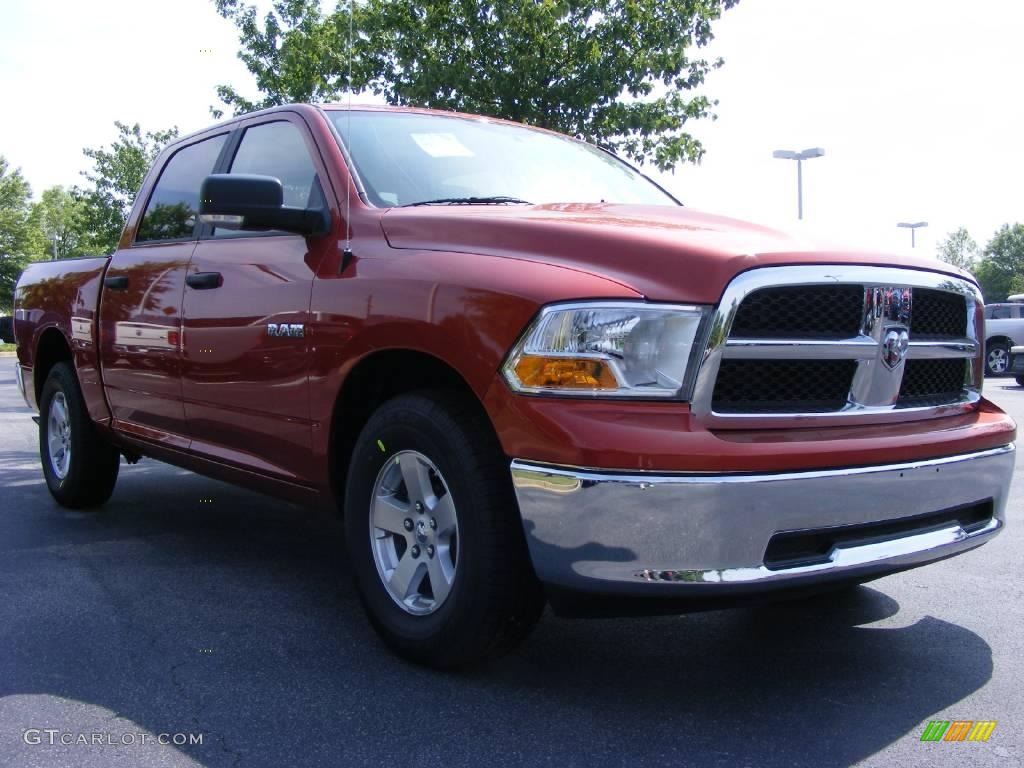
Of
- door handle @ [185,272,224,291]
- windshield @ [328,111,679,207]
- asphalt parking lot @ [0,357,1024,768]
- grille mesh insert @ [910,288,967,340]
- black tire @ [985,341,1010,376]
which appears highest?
windshield @ [328,111,679,207]

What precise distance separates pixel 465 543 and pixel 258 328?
140 cm

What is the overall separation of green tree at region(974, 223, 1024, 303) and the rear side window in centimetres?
7794

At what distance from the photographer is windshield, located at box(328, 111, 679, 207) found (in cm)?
375

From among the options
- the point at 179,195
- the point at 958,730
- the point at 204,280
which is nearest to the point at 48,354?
the point at 179,195

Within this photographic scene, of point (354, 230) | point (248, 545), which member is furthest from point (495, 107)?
point (354, 230)

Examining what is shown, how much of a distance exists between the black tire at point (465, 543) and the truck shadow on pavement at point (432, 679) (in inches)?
5.9

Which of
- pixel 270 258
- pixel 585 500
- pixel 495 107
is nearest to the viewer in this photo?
pixel 585 500

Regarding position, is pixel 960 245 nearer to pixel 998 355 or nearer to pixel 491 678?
pixel 998 355

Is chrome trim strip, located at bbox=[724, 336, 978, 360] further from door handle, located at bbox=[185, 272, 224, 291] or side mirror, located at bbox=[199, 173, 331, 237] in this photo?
door handle, located at bbox=[185, 272, 224, 291]

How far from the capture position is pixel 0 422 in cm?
1116

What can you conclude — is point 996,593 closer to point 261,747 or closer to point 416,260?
point 416,260

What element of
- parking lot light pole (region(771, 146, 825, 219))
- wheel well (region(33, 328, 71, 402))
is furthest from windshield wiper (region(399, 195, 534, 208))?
parking lot light pole (region(771, 146, 825, 219))

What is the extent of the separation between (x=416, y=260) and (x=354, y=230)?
17.3 inches

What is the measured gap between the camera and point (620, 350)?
8.65 ft
